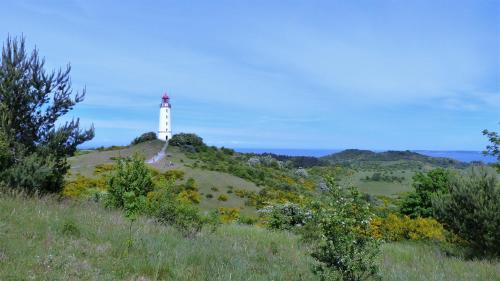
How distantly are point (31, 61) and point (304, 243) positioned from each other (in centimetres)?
922

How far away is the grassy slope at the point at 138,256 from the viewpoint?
5.40m

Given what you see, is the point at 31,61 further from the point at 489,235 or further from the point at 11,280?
the point at 489,235

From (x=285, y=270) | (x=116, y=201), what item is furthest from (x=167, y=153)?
(x=285, y=270)

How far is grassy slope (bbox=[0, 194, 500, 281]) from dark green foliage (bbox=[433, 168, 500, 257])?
63.1 inches

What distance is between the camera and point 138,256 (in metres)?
6.27

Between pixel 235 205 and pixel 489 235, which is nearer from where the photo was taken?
pixel 489 235

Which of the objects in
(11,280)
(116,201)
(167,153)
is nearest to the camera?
(11,280)

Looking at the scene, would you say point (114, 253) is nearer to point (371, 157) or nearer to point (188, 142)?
point (188, 142)

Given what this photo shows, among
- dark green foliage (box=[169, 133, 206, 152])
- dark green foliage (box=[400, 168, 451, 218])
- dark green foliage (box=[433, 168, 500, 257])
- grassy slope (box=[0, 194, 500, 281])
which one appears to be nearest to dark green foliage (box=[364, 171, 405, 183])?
dark green foliage (box=[169, 133, 206, 152])

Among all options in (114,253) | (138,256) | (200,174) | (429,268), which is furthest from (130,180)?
(200,174)

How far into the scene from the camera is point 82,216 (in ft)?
29.3

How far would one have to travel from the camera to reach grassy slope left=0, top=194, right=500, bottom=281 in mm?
5398

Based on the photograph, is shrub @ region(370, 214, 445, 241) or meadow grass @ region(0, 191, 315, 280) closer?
meadow grass @ region(0, 191, 315, 280)

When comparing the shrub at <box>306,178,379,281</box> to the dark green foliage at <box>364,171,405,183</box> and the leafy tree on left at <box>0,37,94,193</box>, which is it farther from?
the dark green foliage at <box>364,171,405,183</box>
